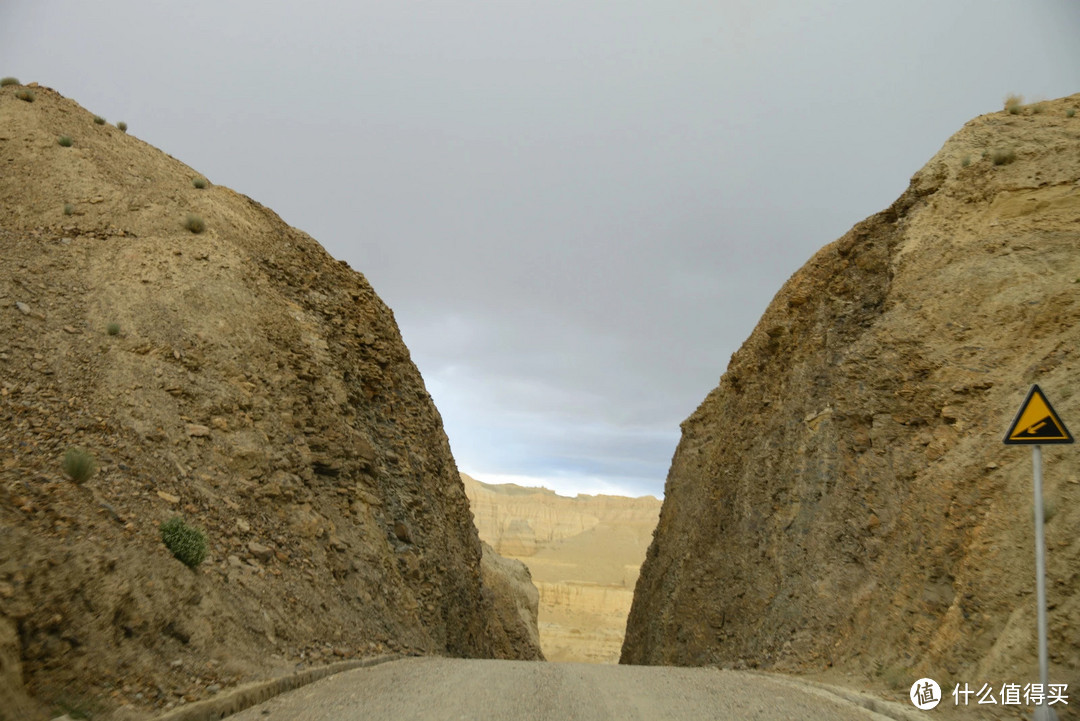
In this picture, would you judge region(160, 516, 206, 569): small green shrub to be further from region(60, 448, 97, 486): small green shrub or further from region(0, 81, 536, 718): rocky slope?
region(60, 448, 97, 486): small green shrub

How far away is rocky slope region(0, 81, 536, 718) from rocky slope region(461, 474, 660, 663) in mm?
52362

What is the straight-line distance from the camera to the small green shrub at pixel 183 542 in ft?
30.8

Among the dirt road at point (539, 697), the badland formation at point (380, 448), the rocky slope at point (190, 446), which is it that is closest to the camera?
the rocky slope at point (190, 446)

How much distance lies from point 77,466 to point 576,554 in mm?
134195

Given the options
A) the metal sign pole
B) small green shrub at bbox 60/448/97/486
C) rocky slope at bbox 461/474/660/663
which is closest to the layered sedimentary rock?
small green shrub at bbox 60/448/97/486

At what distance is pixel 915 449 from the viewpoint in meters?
13.9

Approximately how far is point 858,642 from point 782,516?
5737 millimetres

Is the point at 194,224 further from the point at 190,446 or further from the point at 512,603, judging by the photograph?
the point at 512,603

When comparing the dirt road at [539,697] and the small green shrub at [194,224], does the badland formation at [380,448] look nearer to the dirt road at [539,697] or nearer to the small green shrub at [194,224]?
the small green shrub at [194,224]

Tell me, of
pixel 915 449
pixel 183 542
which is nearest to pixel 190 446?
pixel 183 542

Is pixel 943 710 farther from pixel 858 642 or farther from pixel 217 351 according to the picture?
pixel 217 351

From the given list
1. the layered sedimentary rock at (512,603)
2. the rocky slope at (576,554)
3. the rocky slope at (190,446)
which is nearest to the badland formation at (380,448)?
the rocky slope at (190,446)

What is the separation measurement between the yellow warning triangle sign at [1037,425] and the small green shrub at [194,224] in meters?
17.0

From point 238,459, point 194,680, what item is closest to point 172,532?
point 194,680
